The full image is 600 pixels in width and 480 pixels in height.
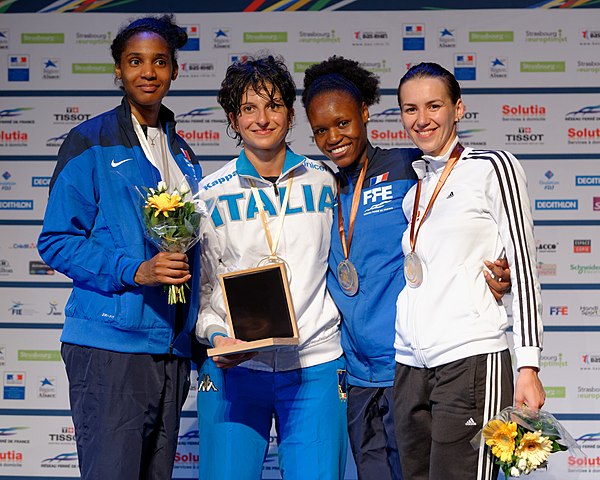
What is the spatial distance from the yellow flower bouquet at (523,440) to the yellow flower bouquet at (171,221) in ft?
3.12

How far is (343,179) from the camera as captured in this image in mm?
2764

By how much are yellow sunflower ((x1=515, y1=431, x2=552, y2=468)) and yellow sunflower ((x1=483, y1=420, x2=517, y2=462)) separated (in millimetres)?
24

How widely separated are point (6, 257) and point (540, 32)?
3378mm

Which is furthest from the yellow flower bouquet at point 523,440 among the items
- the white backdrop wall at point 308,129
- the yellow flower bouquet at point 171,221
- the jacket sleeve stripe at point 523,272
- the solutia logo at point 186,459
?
the solutia logo at point 186,459

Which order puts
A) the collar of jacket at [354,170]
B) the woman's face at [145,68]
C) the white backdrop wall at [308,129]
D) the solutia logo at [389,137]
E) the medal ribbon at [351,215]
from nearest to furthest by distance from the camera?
the woman's face at [145,68]
the medal ribbon at [351,215]
the collar of jacket at [354,170]
the white backdrop wall at [308,129]
the solutia logo at [389,137]

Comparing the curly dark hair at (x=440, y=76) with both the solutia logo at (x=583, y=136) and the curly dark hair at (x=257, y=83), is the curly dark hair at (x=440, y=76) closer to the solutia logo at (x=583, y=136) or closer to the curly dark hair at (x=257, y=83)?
the curly dark hair at (x=257, y=83)

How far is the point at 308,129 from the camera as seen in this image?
4609 millimetres

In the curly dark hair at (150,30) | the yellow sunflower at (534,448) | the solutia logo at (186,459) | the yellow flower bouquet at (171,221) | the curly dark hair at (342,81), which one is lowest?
the solutia logo at (186,459)

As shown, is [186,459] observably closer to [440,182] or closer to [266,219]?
[266,219]

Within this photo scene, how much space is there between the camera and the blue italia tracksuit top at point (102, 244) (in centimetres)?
231

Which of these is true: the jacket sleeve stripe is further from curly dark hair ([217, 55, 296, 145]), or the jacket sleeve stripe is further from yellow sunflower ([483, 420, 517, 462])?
curly dark hair ([217, 55, 296, 145])

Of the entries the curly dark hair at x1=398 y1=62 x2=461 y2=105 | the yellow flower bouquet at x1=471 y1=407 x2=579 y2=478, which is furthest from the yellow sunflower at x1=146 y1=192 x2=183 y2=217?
the yellow flower bouquet at x1=471 y1=407 x2=579 y2=478

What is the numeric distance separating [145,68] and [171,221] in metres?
0.56

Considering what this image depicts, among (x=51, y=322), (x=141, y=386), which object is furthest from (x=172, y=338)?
(x=51, y=322)
